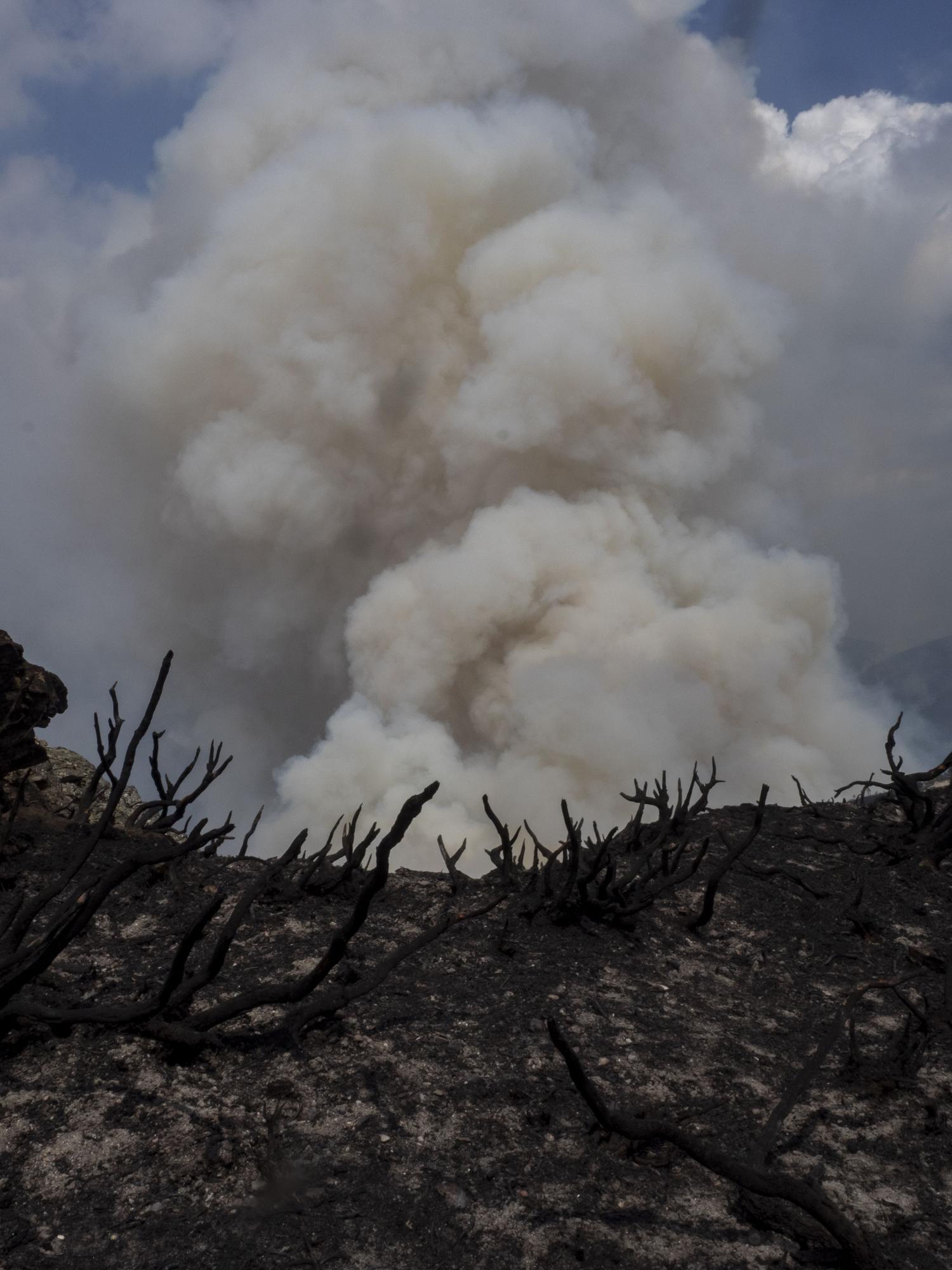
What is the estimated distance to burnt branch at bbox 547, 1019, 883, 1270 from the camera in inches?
132

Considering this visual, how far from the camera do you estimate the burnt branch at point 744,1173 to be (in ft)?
11.0

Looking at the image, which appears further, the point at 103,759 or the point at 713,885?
the point at 713,885

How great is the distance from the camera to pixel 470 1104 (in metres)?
4.41


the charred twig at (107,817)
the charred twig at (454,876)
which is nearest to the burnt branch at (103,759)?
the charred twig at (107,817)

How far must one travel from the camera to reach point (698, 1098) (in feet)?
15.2

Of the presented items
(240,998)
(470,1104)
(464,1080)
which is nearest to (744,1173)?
(470,1104)

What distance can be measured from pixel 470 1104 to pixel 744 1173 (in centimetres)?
142

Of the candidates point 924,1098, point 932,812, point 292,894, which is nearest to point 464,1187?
point 924,1098

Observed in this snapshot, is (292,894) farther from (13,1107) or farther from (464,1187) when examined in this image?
(464,1187)

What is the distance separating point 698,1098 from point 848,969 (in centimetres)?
261

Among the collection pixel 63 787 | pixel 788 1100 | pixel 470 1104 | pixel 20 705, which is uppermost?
pixel 20 705

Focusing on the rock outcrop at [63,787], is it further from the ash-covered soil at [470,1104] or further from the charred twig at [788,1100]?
the charred twig at [788,1100]

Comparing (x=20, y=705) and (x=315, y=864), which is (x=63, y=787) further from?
(x=315, y=864)

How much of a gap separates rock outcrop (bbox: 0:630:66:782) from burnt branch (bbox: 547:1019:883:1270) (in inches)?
247
